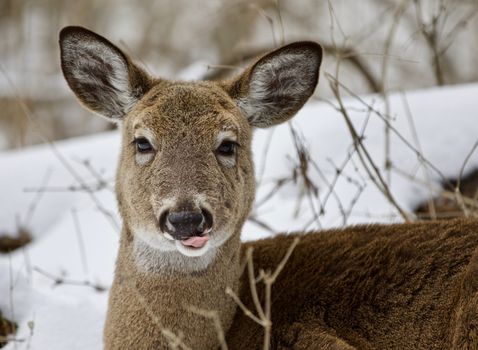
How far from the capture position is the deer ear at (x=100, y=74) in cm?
449

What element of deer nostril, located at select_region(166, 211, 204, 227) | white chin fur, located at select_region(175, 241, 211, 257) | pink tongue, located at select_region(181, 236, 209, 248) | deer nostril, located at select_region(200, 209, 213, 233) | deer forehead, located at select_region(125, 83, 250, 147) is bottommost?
white chin fur, located at select_region(175, 241, 211, 257)

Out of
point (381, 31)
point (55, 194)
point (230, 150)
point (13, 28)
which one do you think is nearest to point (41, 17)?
point (13, 28)

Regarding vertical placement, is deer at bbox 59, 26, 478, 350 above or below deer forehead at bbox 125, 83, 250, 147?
below

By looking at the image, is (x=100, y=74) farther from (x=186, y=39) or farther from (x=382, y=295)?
(x=186, y=39)

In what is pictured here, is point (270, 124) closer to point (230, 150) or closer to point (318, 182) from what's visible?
point (230, 150)

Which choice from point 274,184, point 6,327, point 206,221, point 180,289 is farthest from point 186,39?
point 206,221

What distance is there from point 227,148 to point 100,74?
0.88m

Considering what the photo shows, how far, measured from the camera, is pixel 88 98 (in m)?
4.71

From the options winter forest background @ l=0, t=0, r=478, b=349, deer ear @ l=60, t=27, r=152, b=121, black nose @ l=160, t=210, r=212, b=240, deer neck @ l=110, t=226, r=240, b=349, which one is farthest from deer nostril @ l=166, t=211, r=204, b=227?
winter forest background @ l=0, t=0, r=478, b=349

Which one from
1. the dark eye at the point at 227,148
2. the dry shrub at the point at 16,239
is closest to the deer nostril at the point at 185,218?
the dark eye at the point at 227,148

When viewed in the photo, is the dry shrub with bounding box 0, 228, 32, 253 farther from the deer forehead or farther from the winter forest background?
the deer forehead

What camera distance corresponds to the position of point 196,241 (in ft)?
12.6

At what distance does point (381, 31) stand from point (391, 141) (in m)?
6.42

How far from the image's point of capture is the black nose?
3738 mm
